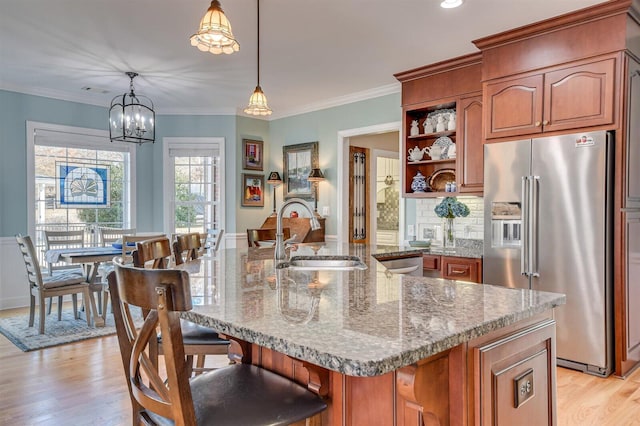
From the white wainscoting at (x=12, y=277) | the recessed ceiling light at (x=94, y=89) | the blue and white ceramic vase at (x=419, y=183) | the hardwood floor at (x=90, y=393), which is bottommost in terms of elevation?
the hardwood floor at (x=90, y=393)

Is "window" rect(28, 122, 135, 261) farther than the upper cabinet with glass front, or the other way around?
"window" rect(28, 122, 135, 261)

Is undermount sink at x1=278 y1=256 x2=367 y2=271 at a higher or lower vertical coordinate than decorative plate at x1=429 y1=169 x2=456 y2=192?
lower

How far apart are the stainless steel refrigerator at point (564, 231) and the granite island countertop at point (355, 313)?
1890 mm

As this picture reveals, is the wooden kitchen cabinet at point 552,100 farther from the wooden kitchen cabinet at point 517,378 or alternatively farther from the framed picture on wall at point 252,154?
A: the framed picture on wall at point 252,154

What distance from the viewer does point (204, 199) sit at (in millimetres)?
6273

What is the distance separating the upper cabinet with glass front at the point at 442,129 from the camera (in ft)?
13.0

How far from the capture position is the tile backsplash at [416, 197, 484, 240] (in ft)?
14.1

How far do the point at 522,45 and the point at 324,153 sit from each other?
290 centimetres

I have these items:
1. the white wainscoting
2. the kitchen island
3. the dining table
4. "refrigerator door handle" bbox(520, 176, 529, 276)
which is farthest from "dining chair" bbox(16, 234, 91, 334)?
"refrigerator door handle" bbox(520, 176, 529, 276)

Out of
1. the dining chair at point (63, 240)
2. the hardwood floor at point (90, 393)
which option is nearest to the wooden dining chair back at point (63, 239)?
the dining chair at point (63, 240)

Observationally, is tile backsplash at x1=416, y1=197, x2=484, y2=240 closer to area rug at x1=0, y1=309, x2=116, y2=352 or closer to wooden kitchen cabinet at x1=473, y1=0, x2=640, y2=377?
wooden kitchen cabinet at x1=473, y1=0, x2=640, y2=377

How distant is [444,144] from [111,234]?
162 inches

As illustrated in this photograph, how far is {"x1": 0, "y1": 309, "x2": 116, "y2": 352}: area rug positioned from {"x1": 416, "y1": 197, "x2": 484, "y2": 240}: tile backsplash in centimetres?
336

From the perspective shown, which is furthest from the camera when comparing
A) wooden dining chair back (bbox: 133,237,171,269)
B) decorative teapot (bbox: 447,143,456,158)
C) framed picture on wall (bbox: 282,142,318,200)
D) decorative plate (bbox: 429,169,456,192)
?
framed picture on wall (bbox: 282,142,318,200)
